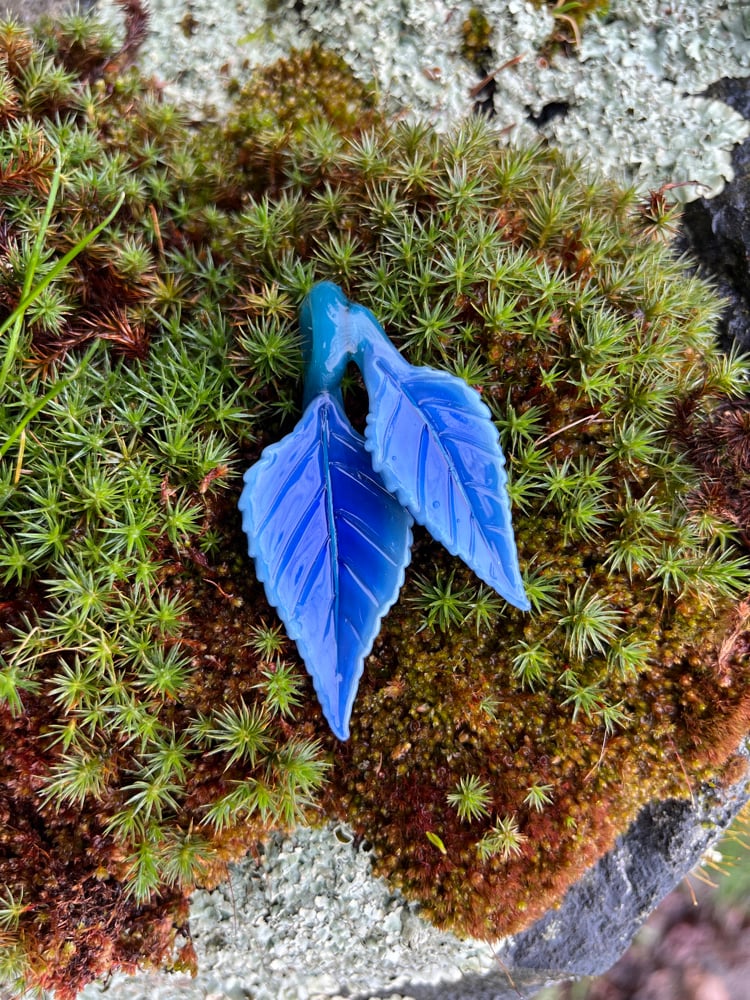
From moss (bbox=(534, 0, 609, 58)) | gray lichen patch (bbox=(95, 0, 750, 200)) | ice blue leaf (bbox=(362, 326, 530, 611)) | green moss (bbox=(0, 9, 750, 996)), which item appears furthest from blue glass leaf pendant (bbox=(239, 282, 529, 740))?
moss (bbox=(534, 0, 609, 58))

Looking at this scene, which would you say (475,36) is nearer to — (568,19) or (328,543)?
(568,19)

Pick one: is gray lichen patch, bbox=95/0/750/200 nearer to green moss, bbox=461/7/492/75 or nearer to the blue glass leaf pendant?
green moss, bbox=461/7/492/75

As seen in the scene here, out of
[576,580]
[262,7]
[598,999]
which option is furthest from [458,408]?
[598,999]

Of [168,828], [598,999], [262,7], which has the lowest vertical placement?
[598,999]

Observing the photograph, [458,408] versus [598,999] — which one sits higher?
[458,408]

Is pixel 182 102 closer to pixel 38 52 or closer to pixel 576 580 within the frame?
pixel 38 52

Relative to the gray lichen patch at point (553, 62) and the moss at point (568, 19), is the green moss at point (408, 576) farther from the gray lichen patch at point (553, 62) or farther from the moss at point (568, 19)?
the moss at point (568, 19)

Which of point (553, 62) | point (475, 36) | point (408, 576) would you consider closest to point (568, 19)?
point (553, 62)

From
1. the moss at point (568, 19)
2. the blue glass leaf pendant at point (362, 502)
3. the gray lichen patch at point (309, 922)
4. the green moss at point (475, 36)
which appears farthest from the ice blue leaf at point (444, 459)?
the moss at point (568, 19)
